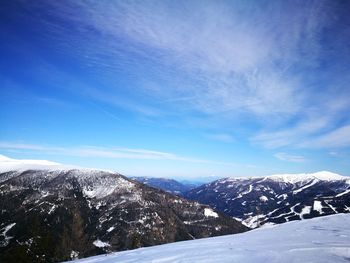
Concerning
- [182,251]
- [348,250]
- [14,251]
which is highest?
[348,250]

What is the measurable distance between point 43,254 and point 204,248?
34.6 metres

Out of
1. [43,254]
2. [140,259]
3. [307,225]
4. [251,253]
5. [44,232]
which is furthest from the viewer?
[44,232]

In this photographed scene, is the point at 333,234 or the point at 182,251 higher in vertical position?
the point at 333,234

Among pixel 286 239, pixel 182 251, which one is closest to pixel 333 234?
pixel 286 239

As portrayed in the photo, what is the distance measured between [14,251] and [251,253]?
41909mm

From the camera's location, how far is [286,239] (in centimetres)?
1488

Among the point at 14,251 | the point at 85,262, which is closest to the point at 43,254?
the point at 14,251

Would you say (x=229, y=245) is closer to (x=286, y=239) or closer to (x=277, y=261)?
(x=286, y=239)

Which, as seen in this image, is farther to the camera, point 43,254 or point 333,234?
point 43,254

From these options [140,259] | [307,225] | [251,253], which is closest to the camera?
[251,253]

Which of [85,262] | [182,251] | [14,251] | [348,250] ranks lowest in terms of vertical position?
[14,251]

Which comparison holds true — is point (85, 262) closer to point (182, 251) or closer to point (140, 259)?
point (140, 259)

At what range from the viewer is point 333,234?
1528cm

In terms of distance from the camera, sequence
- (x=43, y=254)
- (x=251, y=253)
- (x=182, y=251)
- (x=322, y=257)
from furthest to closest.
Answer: (x=43, y=254) < (x=182, y=251) < (x=251, y=253) < (x=322, y=257)
